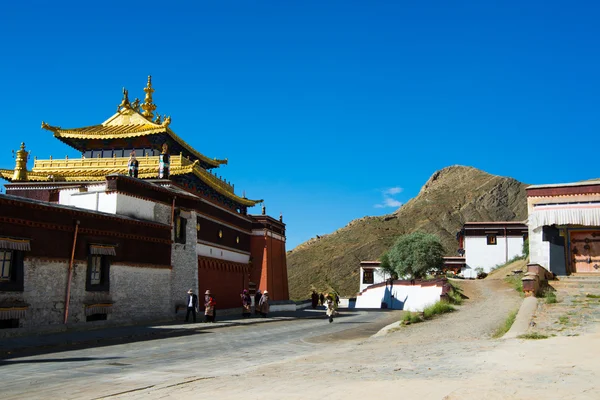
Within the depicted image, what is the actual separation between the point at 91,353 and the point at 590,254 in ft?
83.2

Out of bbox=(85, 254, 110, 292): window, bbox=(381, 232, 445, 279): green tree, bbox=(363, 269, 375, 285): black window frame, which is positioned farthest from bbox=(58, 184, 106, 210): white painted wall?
bbox=(363, 269, 375, 285): black window frame

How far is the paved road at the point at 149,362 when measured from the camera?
927 centimetres

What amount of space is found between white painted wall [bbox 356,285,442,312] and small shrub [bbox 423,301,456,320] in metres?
5.39

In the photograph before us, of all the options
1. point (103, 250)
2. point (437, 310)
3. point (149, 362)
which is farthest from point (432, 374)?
point (103, 250)

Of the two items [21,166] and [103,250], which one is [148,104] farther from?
[103,250]

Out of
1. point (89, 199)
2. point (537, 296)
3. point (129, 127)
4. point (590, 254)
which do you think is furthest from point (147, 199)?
point (590, 254)

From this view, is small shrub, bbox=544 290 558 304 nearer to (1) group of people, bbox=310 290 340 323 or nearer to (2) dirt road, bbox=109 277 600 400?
(2) dirt road, bbox=109 277 600 400

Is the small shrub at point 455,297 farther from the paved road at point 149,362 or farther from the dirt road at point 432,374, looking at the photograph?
the dirt road at point 432,374

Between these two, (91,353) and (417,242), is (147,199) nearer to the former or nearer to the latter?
(91,353)

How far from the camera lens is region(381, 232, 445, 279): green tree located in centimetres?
4816

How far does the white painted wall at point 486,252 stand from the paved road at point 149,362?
3796 centimetres

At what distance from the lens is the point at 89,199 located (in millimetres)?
25266

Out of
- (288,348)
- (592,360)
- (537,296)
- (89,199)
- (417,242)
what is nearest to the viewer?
(592,360)

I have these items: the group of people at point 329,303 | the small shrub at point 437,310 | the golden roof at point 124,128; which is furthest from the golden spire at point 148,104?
the small shrub at point 437,310
